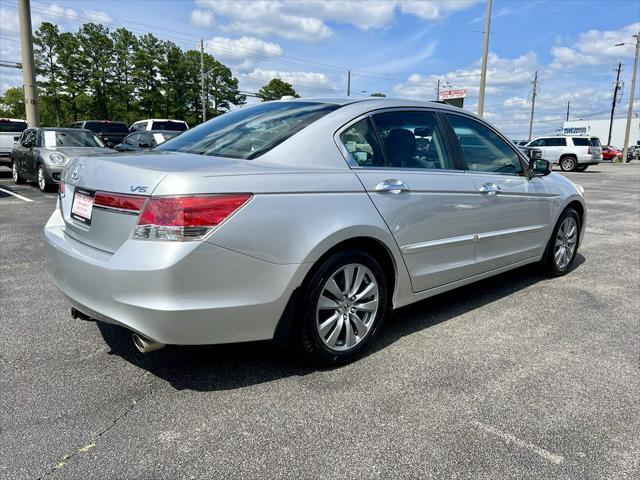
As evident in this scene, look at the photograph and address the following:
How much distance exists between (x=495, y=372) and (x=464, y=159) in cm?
169

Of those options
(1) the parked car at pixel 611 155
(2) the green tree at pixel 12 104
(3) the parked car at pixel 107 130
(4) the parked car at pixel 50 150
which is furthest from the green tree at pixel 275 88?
(4) the parked car at pixel 50 150

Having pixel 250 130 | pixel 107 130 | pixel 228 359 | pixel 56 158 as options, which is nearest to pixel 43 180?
pixel 56 158

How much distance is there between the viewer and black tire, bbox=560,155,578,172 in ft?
89.7

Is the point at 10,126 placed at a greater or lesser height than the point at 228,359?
greater

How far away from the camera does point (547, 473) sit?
6.84ft

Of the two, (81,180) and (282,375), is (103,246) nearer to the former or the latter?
(81,180)

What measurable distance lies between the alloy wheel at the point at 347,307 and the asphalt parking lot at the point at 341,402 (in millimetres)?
195

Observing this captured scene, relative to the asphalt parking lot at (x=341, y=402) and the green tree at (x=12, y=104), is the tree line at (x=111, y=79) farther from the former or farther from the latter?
the asphalt parking lot at (x=341, y=402)

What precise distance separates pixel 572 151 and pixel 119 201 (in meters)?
29.5

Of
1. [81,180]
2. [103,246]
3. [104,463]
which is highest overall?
[81,180]

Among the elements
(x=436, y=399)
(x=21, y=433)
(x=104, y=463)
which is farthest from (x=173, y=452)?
(x=436, y=399)

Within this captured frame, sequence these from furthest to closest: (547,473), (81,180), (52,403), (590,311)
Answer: (590,311) < (81,180) < (52,403) < (547,473)

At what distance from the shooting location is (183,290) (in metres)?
2.32

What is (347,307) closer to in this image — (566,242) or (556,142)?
(566,242)
